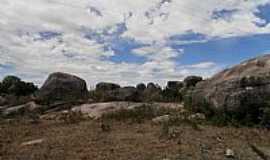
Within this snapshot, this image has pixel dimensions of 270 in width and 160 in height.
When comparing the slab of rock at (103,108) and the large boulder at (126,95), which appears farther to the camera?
the large boulder at (126,95)

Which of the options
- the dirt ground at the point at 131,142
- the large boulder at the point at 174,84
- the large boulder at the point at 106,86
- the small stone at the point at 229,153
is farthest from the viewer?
the large boulder at the point at 106,86

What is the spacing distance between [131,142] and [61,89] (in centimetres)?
1713

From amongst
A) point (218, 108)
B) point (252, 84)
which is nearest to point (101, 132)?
point (218, 108)

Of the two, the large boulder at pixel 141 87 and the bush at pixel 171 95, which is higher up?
the large boulder at pixel 141 87

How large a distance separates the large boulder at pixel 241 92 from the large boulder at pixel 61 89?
462 inches

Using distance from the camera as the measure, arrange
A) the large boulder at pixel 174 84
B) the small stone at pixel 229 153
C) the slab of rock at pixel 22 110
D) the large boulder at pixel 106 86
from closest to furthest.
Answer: the small stone at pixel 229 153
the slab of rock at pixel 22 110
the large boulder at pixel 174 84
the large boulder at pixel 106 86

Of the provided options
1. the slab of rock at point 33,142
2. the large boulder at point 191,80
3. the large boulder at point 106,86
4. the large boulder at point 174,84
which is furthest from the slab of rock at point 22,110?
the slab of rock at point 33,142

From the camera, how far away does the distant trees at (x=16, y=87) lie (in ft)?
102

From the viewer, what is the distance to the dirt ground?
954cm

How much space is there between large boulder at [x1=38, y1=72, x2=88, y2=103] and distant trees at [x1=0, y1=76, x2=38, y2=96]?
364 centimetres

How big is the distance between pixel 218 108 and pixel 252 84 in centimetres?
147

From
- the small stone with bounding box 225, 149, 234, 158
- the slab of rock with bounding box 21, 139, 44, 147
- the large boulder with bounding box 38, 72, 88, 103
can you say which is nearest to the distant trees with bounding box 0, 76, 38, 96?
the large boulder with bounding box 38, 72, 88, 103

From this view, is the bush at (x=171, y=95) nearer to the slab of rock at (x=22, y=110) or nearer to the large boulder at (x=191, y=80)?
the large boulder at (x=191, y=80)

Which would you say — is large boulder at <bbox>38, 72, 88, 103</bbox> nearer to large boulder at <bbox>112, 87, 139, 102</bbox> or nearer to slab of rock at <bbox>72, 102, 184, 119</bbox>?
large boulder at <bbox>112, 87, 139, 102</bbox>
